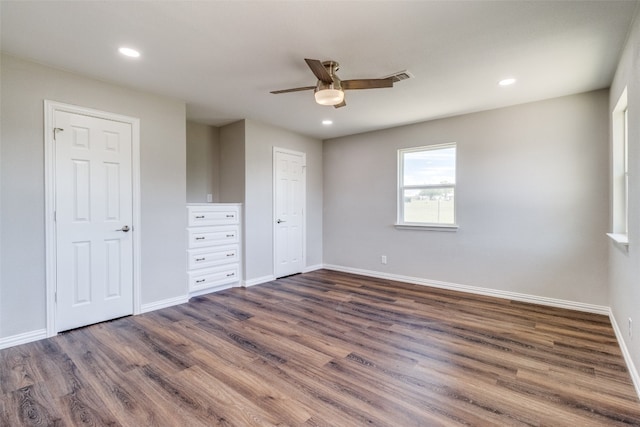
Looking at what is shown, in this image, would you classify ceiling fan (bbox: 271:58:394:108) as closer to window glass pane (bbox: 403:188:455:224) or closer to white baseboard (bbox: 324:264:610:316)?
window glass pane (bbox: 403:188:455:224)

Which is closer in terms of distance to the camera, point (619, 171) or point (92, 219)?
point (619, 171)

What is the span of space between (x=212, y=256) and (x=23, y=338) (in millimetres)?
2004

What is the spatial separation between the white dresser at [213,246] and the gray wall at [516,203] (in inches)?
90.0

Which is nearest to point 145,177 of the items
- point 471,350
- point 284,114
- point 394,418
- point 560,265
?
point 284,114

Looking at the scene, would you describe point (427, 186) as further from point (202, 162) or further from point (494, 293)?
point (202, 162)

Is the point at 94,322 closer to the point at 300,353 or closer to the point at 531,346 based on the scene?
the point at 300,353

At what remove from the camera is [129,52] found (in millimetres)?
2555

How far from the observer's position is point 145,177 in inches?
136

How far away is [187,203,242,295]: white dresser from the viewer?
405 cm

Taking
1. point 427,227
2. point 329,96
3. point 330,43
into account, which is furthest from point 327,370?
point 427,227

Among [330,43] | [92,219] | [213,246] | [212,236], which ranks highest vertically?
[330,43]

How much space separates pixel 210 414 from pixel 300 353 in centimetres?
87

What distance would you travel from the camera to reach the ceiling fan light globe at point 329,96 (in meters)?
2.52

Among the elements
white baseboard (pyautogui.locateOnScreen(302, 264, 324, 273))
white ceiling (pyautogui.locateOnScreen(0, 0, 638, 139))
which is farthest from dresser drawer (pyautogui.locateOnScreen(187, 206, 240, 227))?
white baseboard (pyautogui.locateOnScreen(302, 264, 324, 273))
